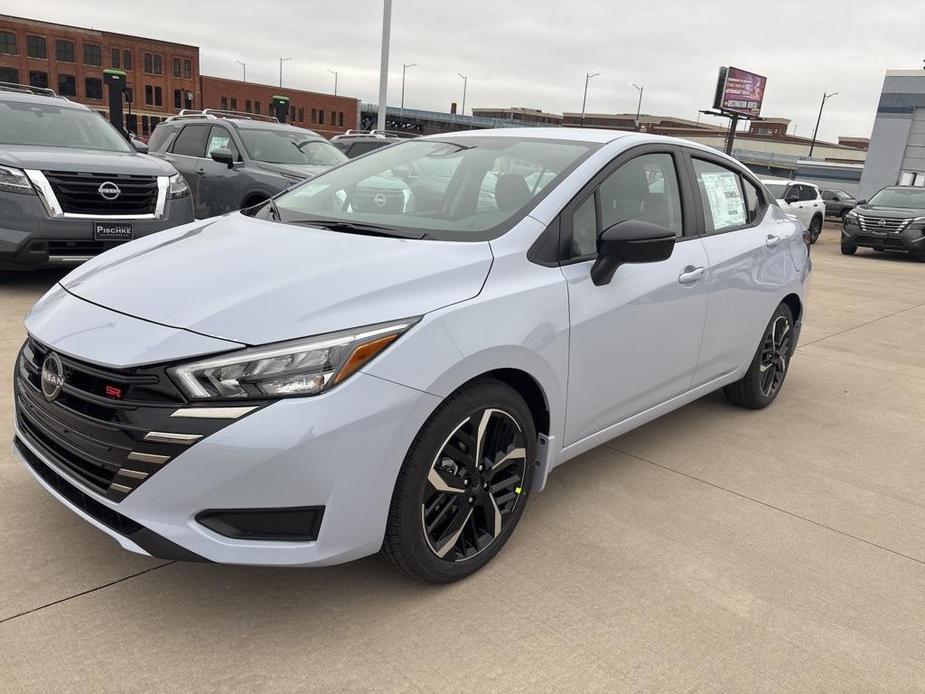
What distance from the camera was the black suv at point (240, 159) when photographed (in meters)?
8.93

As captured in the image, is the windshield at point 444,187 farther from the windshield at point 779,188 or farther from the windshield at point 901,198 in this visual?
the windshield at point 901,198

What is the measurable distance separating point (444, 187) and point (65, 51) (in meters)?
81.1

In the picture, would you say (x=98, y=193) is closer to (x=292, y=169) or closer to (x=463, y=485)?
(x=292, y=169)

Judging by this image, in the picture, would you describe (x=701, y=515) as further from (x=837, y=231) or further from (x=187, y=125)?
(x=837, y=231)

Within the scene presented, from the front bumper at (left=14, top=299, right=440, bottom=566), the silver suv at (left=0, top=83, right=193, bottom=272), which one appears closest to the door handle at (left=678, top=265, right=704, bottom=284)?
the front bumper at (left=14, top=299, right=440, bottom=566)

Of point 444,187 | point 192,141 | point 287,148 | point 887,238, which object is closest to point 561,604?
point 444,187

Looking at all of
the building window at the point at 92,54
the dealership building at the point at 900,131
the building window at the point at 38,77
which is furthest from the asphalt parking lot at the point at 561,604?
the building window at the point at 92,54

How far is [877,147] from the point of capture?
32.5 m

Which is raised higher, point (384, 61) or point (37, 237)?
point (384, 61)

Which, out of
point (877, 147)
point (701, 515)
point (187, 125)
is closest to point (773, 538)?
point (701, 515)

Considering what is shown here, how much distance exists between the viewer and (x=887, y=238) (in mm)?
16062

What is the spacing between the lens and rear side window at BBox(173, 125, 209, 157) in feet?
32.8

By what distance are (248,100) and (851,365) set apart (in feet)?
281

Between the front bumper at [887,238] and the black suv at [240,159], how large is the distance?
12251 mm
